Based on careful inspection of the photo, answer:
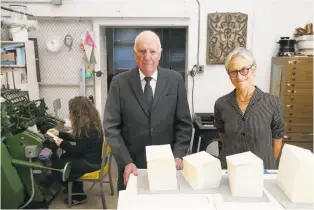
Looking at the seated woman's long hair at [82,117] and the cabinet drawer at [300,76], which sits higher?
the cabinet drawer at [300,76]

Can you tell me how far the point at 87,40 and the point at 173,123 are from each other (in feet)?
7.80

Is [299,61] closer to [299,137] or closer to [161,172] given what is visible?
[299,137]

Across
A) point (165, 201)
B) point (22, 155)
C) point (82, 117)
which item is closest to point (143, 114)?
point (165, 201)

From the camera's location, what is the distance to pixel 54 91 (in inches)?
148

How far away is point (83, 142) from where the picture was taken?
255cm

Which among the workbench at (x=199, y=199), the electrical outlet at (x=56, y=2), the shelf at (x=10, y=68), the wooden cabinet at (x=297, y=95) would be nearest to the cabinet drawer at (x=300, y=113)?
the wooden cabinet at (x=297, y=95)

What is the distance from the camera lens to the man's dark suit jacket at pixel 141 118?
1.55 metres

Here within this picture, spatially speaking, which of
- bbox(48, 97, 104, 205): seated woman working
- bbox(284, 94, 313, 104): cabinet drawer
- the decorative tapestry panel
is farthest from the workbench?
the decorative tapestry panel

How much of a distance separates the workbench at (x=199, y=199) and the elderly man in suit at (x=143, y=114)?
46 cm

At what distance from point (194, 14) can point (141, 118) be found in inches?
94.4

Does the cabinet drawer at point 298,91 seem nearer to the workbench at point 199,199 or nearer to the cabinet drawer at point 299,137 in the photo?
the cabinet drawer at point 299,137

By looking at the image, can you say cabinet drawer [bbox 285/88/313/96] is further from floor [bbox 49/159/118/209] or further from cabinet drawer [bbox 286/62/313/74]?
floor [bbox 49/159/118/209]

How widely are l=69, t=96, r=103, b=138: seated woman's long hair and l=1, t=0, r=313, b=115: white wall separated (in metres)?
1.23

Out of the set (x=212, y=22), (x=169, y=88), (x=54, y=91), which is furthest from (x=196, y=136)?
(x=54, y=91)
